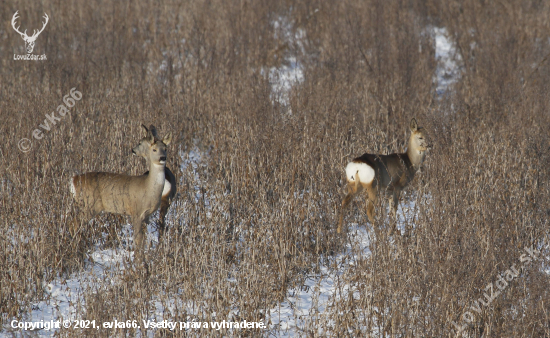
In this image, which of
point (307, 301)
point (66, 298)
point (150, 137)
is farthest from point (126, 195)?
point (307, 301)

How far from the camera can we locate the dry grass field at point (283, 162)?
3465mm

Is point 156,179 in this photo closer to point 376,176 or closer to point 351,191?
point 351,191

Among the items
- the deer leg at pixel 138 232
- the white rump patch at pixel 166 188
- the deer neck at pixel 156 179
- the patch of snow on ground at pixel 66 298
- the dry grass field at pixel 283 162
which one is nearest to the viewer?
the patch of snow on ground at pixel 66 298

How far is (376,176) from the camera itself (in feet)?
17.1

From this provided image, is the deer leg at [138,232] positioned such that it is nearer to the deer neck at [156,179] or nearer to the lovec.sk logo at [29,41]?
the deer neck at [156,179]

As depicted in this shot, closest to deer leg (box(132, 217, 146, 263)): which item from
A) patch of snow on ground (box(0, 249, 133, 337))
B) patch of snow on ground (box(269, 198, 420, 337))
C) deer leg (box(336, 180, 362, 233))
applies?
patch of snow on ground (box(0, 249, 133, 337))

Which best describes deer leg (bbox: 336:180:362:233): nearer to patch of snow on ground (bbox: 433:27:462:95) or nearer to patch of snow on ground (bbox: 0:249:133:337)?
patch of snow on ground (bbox: 0:249:133:337)

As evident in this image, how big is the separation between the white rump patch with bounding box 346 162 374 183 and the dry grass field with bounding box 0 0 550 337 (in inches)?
8.3

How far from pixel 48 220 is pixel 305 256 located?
2015 millimetres

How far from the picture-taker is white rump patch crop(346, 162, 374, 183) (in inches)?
203

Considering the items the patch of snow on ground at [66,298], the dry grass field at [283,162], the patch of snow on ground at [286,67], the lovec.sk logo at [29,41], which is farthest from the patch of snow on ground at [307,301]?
the lovec.sk logo at [29,41]

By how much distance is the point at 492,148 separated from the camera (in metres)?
6.10

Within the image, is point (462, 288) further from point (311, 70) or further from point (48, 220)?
point (311, 70)

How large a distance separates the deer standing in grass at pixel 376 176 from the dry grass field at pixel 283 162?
18 centimetres
